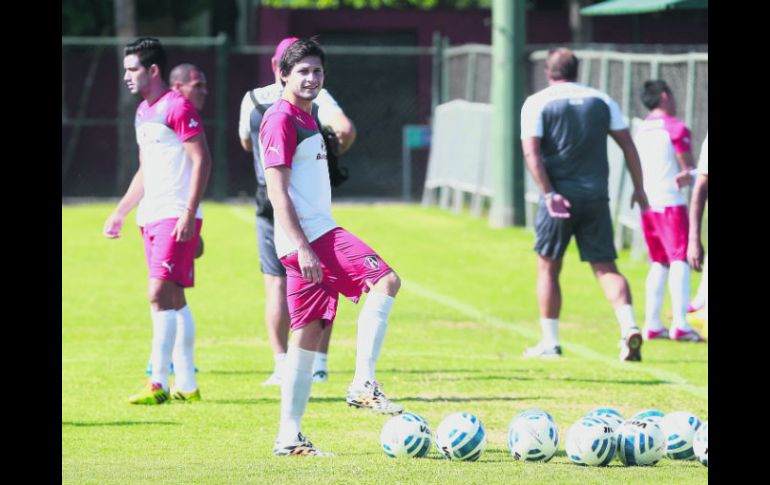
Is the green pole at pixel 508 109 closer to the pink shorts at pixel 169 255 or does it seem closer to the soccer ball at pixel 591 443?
the pink shorts at pixel 169 255

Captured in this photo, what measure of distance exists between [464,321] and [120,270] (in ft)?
17.4

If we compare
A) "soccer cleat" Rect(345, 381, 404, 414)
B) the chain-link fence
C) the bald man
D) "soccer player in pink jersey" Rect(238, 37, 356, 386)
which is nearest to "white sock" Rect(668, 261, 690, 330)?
the bald man

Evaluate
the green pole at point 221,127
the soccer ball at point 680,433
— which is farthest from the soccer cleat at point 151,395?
the green pole at point 221,127

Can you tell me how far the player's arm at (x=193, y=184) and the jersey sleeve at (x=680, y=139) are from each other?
4.87m

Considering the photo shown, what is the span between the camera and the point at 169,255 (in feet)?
30.4

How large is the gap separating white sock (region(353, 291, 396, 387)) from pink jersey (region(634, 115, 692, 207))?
16.1 feet

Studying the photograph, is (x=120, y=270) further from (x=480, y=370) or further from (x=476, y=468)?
(x=476, y=468)

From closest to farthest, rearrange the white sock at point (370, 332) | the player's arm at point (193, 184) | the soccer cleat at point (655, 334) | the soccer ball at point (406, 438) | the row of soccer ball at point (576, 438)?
the row of soccer ball at point (576, 438) < the soccer ball at point (406, 438) < the white sock at point (370, 332) < the player's arm at point (193, 184) < the soccer cleat at point (655, 334)

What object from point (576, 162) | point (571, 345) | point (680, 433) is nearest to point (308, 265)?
point (680, 433)

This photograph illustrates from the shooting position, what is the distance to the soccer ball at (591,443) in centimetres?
732
